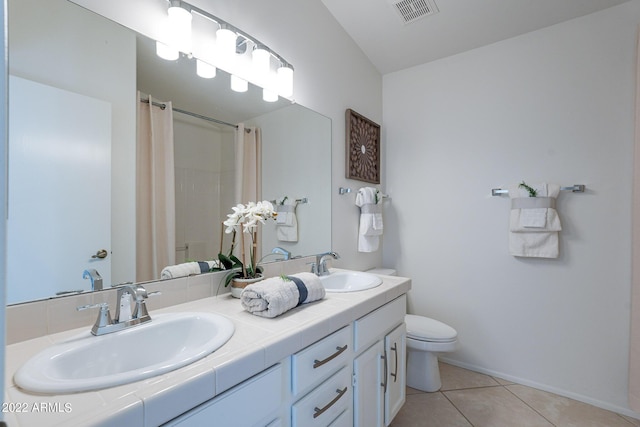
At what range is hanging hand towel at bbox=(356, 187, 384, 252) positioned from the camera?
86.7 inches

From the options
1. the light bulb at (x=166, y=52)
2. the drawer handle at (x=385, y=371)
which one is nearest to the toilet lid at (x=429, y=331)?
the drawer handle at (x=385, y=371)

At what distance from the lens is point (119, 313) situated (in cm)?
88

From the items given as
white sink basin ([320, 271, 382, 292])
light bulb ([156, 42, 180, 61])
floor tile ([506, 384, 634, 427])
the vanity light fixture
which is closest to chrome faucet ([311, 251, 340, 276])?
white sink basin ([320, 271, 382, 292])

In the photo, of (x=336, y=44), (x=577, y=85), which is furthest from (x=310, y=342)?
(x=577, y=85)

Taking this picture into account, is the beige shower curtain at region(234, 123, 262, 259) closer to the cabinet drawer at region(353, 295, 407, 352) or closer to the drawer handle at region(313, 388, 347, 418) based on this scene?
the cabinet drawer at region(353, 295, 407, 352)

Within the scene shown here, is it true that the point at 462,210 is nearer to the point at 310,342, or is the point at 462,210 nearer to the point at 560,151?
the point at 560,151

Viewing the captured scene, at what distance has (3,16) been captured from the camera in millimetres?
340

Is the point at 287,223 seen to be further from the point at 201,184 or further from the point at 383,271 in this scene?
the point at 383,271

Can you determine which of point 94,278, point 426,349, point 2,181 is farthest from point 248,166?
point 426,349

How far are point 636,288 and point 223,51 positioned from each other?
2.53m

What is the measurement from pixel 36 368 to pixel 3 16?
0.68 m

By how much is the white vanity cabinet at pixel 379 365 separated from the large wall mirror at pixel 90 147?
0.80 meters

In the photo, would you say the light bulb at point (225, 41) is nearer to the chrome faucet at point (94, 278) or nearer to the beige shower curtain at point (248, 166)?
the beige shower curtain at point (248, 166)

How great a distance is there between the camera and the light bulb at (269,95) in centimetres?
154
